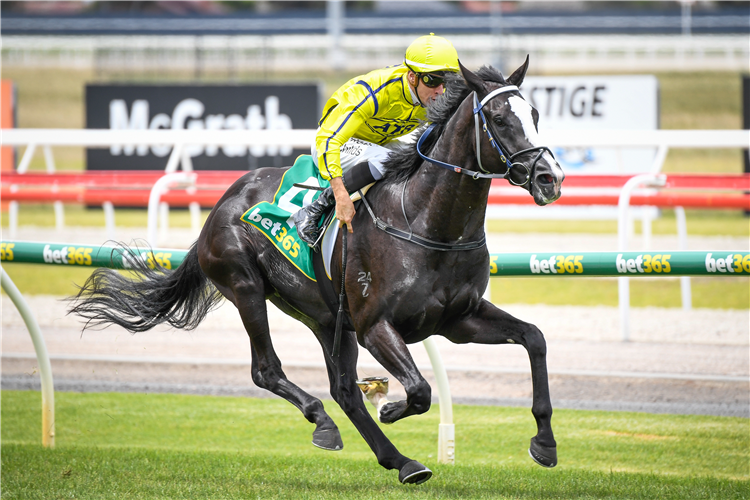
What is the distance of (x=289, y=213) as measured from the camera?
152 inches

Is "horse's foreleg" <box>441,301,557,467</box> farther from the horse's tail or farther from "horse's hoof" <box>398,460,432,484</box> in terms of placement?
the horse's tail

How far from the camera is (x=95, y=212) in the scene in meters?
14.1

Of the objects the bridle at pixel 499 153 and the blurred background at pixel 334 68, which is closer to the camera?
the bridle at pixel 499 153

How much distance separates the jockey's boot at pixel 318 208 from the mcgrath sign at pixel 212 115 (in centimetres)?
933

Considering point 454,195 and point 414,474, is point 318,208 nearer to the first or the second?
point 454,195

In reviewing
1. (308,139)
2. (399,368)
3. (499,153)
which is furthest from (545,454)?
(308,139)

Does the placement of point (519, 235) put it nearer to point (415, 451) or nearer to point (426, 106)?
point (415, 451)

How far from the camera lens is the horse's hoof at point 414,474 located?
338cm

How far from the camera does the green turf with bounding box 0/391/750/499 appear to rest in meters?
3.62

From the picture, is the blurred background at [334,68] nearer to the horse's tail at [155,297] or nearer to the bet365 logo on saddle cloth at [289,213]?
the horse's tail at [155,297]

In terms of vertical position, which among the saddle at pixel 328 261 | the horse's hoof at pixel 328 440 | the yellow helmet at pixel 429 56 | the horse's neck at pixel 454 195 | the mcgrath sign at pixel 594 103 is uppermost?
the mcgrath sign at pixel 594 103

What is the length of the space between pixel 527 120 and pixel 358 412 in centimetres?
142

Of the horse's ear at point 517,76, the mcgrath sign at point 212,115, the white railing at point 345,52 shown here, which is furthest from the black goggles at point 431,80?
the white railing at point 345,52

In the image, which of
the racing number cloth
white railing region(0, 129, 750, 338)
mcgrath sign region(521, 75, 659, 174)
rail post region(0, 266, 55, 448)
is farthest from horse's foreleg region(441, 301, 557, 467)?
mcgrath sign region(521, 75, 659, 174)
